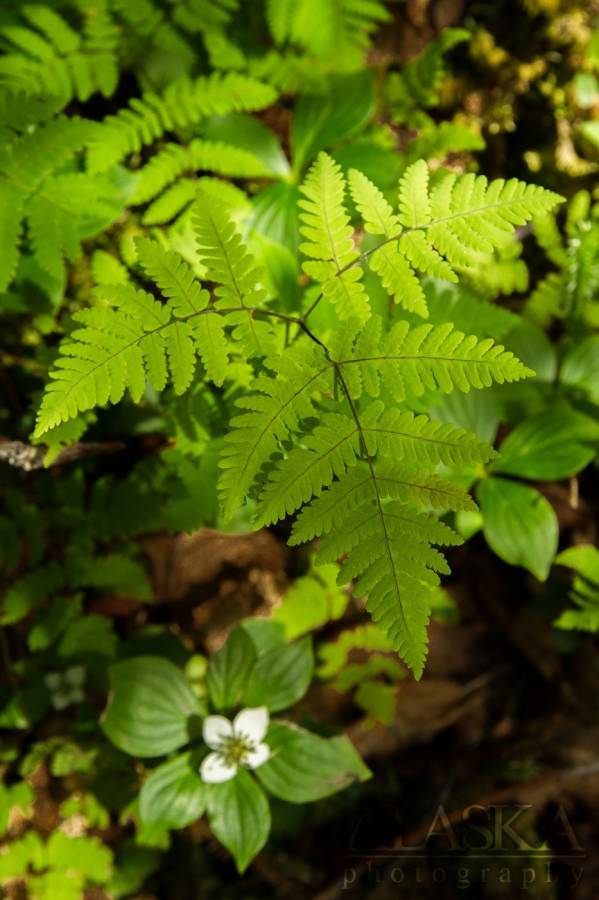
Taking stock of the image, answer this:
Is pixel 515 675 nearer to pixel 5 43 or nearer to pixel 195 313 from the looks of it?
pixel 195 313

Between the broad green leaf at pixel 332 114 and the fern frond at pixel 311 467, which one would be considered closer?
the fern frond at pixel 311 467

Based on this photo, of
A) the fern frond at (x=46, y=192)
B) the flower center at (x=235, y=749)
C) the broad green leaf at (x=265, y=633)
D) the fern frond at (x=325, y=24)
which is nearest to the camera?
the fern frond at (x=46, y=192)

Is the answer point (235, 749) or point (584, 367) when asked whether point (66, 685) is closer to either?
point (235, 749)

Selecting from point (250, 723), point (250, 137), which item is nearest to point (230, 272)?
point (250, 137)

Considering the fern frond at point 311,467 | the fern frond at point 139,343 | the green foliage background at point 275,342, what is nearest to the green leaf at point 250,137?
the green foliage background at point 275,342

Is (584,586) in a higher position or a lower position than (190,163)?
lower

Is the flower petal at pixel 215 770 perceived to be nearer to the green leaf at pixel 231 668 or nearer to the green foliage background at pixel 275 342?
the green foliage background at pixel 275 342
